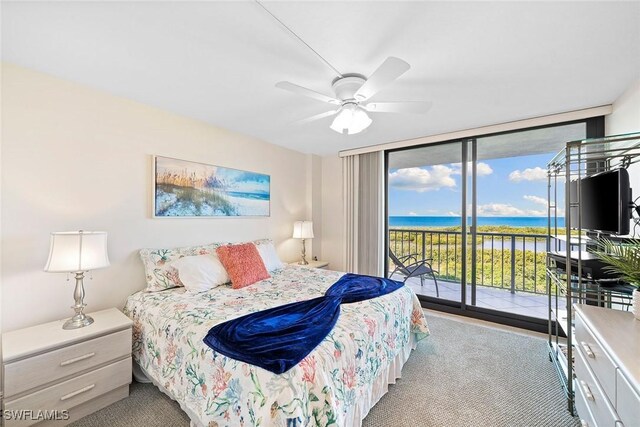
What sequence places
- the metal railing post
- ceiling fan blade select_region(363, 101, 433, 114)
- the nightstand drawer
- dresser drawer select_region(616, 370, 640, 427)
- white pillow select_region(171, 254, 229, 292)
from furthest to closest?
the metal railing post
white pillow select_region(171, 254, 229, 292)
ceiling fan blade select_region(363, 101, 433, 114)
the nightstand drawer
dresser drawer select_region(616, 370, 640, 427)

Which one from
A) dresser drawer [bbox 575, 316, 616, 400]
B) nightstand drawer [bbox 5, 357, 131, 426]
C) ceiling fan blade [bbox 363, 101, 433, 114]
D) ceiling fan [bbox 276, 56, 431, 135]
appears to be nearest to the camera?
dresser drawer [bbox 575, 316, 616, 400]

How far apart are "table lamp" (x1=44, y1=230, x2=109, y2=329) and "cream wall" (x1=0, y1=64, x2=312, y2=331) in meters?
0.28

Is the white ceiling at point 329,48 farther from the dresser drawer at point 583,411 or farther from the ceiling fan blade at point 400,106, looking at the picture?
the dresser drawer at point 583,411

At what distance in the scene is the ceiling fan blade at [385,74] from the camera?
1.36 meters

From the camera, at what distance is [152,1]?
1.27 metres

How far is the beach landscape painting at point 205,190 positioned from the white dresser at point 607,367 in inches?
124

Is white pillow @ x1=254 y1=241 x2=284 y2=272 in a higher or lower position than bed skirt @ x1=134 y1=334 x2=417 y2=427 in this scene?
higher

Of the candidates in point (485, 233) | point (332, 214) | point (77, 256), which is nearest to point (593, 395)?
point (485, 233)

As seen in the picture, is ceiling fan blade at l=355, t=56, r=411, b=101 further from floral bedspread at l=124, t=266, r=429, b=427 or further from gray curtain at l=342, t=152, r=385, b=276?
gray curtain at l=342, t=152, r=385, b=276

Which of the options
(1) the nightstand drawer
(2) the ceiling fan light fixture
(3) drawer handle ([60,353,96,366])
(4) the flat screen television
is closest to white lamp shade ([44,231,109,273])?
(3) drawer handle ([60,353,96,366])

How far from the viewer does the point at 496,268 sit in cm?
443

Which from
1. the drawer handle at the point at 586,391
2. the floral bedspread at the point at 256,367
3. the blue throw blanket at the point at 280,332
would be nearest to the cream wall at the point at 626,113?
the drawer handle at the point at 586,391

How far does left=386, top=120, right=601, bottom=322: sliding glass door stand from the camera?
130 inches

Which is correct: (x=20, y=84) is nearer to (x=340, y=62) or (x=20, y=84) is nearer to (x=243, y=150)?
(x=243, y=150)
